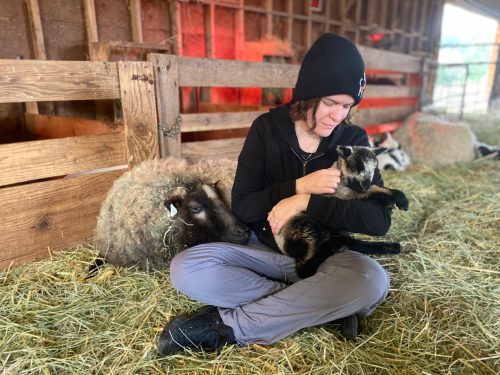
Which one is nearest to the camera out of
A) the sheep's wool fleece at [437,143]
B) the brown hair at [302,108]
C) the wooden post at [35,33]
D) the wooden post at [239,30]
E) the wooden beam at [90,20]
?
A: the brown hair at [302,108]

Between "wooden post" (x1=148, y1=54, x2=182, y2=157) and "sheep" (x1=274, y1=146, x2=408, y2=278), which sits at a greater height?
"wooden post" (x1=148, y1=54, x2=182, y2=157)

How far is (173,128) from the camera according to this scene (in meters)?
3.52

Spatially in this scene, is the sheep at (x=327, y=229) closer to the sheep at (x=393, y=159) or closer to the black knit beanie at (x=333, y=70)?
the black knit beanie at (x=333, y=70)

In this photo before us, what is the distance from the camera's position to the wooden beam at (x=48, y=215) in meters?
2.75

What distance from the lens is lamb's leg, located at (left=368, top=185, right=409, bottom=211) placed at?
2087mm

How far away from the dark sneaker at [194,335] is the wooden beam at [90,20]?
4890mm

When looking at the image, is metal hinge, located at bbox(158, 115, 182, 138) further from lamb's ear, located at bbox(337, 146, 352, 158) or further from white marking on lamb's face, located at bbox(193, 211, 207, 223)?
lamb's ear, located at bbox(337, 146, 352, 158)

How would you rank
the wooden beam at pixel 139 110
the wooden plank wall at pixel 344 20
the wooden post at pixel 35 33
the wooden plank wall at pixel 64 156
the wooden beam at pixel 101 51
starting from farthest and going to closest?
1. the wooden plank wall at pixel 344 20
2. the wooden post at pixel 35 33
3. the wooden beam at pixel 101 51
4. the wooden beam at pixel 139 110
5. the wooden plank wall at pixel 64 156

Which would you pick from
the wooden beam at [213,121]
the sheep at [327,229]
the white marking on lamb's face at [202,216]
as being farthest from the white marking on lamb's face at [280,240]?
the wooden beam at [213,121]

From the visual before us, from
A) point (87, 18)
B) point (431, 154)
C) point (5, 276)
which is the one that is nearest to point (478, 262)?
point (5, 276)

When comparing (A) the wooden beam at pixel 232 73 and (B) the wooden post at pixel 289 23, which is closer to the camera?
(A) the wooden beam at pixel 232 73

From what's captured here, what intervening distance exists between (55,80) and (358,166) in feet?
7.38

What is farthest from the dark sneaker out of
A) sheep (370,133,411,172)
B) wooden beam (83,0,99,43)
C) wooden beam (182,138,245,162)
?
A: wooden beam (83,0,99,43)

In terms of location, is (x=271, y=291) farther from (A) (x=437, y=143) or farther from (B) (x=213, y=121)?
(A) (x=437, y=143)
